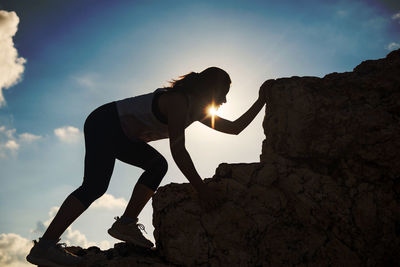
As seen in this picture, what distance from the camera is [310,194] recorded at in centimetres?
321

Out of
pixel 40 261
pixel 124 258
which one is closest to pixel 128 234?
pixel 124 258

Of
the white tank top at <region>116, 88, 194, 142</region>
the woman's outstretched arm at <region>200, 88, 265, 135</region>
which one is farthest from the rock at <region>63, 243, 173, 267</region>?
the woman's outstretched arm at <region>200, 88, 265, 135</region>

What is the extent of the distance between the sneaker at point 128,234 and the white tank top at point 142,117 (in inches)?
40.6

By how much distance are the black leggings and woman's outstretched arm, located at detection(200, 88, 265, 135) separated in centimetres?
97

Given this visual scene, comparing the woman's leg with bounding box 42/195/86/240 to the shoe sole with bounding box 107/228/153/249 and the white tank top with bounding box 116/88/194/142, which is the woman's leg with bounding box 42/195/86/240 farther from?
the white tank top with bounding box 116/88/194/142

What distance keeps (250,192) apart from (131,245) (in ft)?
5.06

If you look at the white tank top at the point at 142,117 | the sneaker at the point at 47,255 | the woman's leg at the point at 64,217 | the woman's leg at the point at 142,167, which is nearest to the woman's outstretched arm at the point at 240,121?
the white tank top at the point at 142,117

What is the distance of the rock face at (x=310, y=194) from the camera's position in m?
2.99

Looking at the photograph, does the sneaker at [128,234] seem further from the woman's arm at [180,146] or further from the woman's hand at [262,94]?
the woman's hand at [262,94]

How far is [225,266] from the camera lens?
2.89m

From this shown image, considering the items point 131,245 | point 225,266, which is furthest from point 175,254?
point 131,245

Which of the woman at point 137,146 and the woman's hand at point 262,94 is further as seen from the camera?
the woman's hand at point 262,94

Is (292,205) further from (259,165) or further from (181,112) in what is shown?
(181,112)

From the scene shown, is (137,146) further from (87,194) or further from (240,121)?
(240,121)
